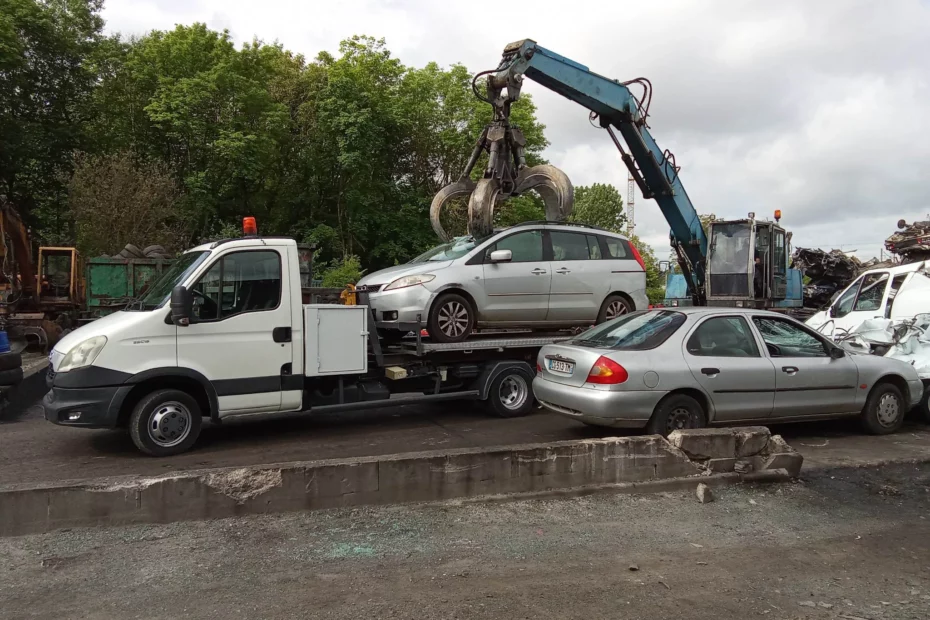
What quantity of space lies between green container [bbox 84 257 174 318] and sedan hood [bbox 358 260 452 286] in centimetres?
872

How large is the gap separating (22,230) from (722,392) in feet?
52.1

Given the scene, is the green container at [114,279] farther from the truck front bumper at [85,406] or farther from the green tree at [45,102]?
the green tree at [45,102]

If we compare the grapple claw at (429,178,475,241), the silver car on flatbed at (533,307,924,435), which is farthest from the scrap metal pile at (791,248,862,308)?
the grapple claw at (429,178,475,241)

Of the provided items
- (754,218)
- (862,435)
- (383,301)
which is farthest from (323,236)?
(862,435)

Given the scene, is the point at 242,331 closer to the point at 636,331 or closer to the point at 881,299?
the point at 636,331

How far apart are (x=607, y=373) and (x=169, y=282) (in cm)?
457

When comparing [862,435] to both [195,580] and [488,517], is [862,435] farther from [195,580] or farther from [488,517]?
[195,580]

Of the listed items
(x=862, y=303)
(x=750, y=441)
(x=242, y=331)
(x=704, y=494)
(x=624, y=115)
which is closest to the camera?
(x=704, y=494)

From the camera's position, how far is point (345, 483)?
199 inches

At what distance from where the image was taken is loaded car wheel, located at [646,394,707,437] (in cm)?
655

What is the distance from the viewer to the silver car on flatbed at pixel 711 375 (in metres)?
6.51

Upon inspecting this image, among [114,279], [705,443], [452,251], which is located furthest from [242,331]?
[114,279]

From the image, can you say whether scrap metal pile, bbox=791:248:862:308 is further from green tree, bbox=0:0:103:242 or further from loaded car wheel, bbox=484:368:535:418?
green tree, bbox=0:0:103:242

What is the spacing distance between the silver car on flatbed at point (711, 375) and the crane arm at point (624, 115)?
4.58 meters
